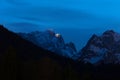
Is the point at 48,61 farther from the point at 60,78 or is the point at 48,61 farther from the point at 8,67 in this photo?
the point at 8,67

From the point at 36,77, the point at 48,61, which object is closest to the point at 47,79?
the point at 36,77

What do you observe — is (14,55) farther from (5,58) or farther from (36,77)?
(36,77)

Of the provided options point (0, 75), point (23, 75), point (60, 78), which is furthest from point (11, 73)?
point (60, 78)

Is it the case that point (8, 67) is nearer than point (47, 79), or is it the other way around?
point (8, 67)

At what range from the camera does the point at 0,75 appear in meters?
92.8

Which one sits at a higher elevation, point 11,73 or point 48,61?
point 48,61

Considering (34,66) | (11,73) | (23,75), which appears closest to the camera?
(11,73)

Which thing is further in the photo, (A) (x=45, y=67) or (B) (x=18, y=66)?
(A) (x=45, y=67)

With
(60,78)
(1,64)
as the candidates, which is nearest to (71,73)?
(60,78)

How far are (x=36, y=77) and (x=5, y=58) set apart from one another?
417 inches

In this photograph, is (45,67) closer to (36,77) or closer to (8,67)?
(36,77)

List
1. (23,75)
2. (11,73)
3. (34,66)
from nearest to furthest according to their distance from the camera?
1. (11,73)
2. (23,75)
3. (34,66)

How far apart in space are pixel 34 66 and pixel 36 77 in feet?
20.1

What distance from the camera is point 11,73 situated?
92125 millimetres
